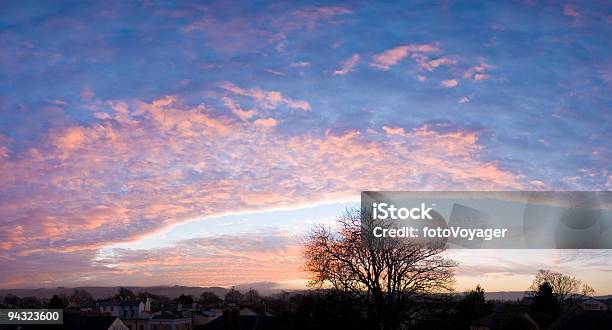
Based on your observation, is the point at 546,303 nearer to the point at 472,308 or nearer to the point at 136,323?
the point at 472,308

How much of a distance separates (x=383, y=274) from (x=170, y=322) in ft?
183

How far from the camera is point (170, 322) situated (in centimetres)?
8744

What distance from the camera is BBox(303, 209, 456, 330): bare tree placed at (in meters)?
37.7

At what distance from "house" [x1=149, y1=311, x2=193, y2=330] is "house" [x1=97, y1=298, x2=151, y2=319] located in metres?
7.74

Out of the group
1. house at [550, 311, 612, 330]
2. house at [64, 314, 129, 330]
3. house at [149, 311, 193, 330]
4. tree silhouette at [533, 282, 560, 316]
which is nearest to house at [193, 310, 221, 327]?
house at [149, 311, 193, 330]

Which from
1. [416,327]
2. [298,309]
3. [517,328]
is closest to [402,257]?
[416,327]

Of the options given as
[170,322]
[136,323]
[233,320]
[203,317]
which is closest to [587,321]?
[233,320]

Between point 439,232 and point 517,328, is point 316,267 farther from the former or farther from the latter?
point 517,328

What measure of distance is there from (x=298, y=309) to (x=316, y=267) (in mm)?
5932

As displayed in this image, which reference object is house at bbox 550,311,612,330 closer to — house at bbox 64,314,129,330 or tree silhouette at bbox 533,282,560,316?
tree silhouette at bbox 533,282,560,316

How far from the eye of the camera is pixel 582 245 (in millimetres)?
36438

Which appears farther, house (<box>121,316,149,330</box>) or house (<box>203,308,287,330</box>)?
house (<box>121,316,149,330</box>)

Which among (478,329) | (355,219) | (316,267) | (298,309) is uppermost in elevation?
(355,219)

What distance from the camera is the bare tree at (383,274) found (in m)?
37.7
